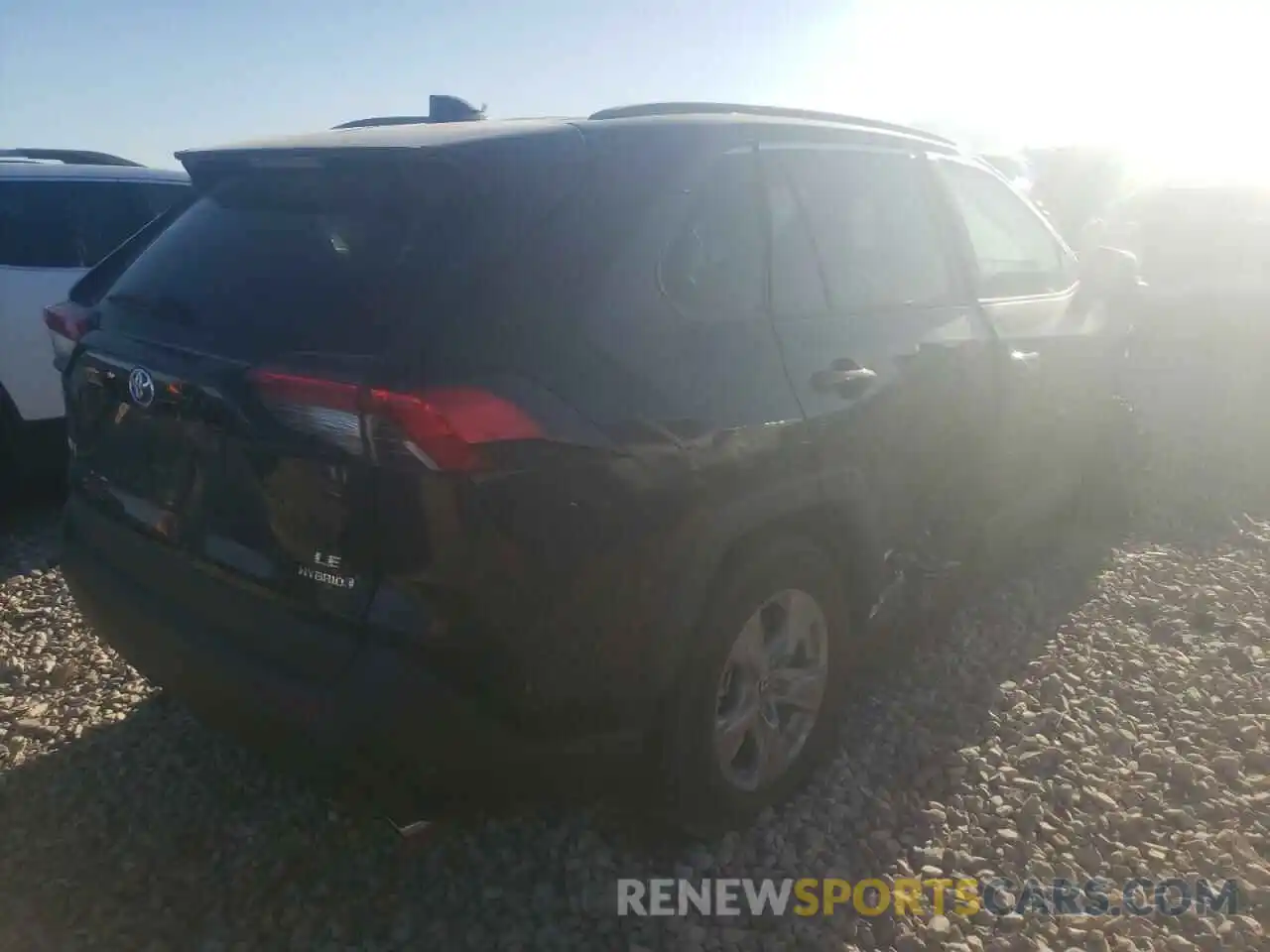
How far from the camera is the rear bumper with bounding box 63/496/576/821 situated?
2.02 m

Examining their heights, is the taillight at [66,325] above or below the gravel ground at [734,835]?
above

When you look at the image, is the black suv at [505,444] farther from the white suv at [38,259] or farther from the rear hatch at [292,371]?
the white suv at [38,259]

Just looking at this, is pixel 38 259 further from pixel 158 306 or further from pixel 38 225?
pixel 158 306

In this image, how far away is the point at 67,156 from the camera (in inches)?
237

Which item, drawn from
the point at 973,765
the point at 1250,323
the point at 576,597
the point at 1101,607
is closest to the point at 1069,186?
the point at 1250,323

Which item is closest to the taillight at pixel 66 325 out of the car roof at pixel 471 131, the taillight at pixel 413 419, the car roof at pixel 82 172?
the car roof at pixel 471 131

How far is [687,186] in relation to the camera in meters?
2.52

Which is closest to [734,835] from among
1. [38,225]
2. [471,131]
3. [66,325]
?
[471,131]

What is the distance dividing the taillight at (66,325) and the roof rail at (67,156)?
3365 mm

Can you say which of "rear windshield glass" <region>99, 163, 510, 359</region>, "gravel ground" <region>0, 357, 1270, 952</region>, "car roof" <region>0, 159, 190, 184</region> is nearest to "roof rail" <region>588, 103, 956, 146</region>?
"rear windshield glass" <region>99, 163, 510, 359</region>

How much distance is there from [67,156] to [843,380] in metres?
5.30

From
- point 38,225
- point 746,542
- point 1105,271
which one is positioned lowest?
point 746,542

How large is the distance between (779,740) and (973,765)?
74cm

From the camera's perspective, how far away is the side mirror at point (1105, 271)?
4.49 m
